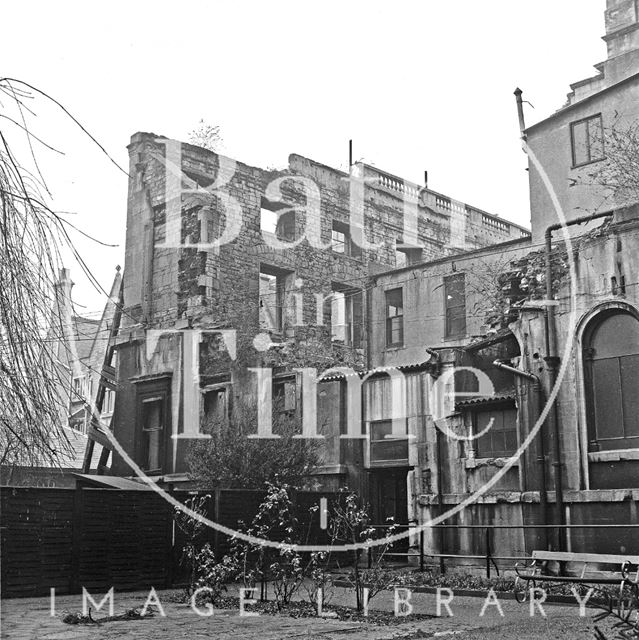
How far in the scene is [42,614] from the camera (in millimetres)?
12609

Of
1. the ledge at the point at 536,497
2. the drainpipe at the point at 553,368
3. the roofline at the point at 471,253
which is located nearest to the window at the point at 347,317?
the roofline at the point at 471,253

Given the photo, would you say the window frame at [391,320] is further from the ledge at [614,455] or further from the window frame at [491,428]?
the ledge at [614,455]

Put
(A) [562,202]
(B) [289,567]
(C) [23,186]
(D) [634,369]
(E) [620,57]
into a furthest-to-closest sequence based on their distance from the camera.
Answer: (E) [620,57] < (A) [562,202] < (D) [634,369] < (B) [289,567] < (C) [23,186]

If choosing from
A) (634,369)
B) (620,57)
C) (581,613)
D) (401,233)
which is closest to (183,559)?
(581,613)

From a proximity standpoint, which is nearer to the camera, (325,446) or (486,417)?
(486,417)

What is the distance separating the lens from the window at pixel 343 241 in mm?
34312

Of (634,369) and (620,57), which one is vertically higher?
(620,57)

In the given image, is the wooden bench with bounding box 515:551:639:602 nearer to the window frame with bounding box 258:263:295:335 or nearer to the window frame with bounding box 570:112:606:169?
the window frame with bounding box 570:112:606:169

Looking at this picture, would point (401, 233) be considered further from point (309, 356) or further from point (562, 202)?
point (562, 202)

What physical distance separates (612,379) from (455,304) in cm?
928

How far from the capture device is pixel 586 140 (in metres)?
22.2

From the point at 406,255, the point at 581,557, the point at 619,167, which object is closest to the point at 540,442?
the point at 581,557

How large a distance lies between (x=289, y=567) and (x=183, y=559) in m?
3.90

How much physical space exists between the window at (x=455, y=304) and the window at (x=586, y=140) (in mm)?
5266
